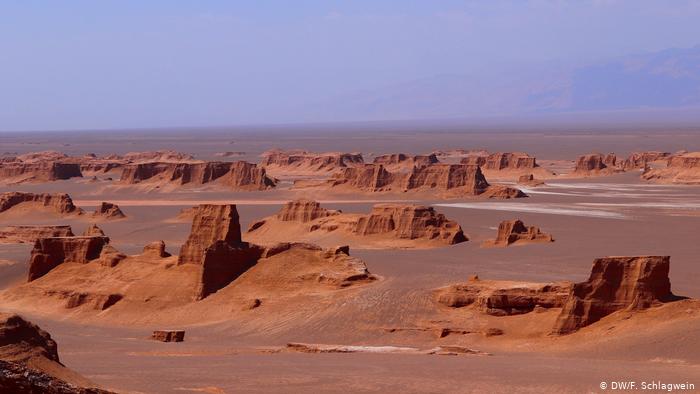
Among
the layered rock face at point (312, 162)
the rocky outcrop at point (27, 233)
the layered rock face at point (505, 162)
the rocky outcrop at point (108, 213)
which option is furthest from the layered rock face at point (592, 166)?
the rocky outcrop at point (27, 233)

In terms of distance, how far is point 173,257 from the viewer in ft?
125

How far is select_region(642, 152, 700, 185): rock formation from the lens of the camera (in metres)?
91.4

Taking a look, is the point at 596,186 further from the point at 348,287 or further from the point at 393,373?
the point at 393,373

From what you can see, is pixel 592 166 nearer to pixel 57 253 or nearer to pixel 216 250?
pixel 57 253

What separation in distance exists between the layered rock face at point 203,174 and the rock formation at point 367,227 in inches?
1401

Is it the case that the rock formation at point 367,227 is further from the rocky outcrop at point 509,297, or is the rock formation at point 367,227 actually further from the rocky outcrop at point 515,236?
the rocky outcrop at point 509,297

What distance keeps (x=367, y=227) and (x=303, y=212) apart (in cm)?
594

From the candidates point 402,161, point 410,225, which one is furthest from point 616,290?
point 402,161

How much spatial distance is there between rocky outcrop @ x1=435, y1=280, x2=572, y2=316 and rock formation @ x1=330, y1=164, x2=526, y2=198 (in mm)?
49928

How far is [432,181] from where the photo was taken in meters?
85.1

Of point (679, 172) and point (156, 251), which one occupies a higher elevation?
point (156, 251)

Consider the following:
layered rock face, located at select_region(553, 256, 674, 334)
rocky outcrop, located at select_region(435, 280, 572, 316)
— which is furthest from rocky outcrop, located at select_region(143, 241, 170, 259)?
layered rock face, located at select_region(553, 256, 674, 334)

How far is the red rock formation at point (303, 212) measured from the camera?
59344 millimetres

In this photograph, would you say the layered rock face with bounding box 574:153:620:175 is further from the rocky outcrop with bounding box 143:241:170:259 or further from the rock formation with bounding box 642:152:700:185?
the rocky outcrop with bounding box 143:241:170:259
